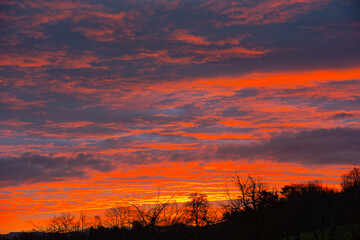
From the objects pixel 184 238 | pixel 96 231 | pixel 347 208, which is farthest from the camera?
pixel 96 231

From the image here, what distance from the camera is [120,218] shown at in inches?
4525

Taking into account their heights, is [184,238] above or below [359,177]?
below

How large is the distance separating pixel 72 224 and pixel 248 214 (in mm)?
70002

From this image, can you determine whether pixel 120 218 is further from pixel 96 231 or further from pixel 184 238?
pixel 184 238

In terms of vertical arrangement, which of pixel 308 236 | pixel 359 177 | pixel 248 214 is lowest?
pixel 308 236

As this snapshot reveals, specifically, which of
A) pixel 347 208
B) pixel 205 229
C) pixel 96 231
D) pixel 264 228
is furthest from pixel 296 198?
pixel 96 231

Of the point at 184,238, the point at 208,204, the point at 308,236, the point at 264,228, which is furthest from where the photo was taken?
the point at 208,204

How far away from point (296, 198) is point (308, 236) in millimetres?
9458

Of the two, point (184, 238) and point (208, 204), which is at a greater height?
point (208, 204)

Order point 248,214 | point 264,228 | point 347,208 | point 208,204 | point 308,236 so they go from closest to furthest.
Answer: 1. point 264,228
2. point 248,214
3. point 308,236
4. point 347,208
5. point 208,204

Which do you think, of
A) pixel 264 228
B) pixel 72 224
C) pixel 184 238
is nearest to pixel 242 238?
pixel 184 238

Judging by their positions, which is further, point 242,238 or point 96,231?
point 96,231

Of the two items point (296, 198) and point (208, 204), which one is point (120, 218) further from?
point (296, 198)

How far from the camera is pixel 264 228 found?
5359 cm
